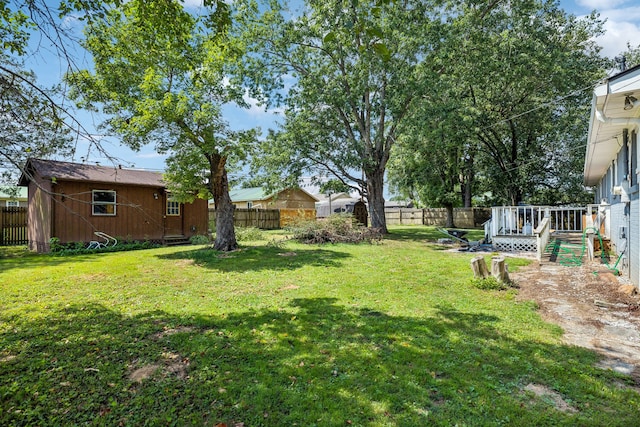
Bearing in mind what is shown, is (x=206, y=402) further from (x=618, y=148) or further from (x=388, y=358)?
(x=618, y=148)

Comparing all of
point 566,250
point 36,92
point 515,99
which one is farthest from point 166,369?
point 515,99

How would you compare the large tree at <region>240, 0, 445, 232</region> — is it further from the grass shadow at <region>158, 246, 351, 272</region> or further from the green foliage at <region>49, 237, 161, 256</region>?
the green foliage at <region>49, 237, 161, 256</region>

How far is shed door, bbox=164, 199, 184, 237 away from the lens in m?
15.1

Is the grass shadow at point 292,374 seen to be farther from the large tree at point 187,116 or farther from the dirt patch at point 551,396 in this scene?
the large tree at point 187,116

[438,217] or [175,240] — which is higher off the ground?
[438,217]

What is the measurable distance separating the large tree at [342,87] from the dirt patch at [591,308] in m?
10.00

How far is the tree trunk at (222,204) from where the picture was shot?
10734 mm

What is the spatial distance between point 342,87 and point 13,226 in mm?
16008

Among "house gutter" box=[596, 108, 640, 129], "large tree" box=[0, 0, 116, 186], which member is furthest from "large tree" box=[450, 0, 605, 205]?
"large tree" box=[0, 0, 116, 186]

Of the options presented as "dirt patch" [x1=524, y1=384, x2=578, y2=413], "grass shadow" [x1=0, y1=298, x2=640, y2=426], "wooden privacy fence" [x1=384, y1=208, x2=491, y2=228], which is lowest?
"dirt patch" [x1=524, y1=384, x2=578, y2=413]

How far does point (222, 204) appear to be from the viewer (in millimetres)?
11016

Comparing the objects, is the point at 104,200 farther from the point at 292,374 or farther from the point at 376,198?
the point at 292,374

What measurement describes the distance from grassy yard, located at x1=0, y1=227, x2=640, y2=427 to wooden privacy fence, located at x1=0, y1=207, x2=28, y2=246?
10730 millimetres

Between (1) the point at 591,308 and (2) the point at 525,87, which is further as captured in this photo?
(2) the point at 525,87
